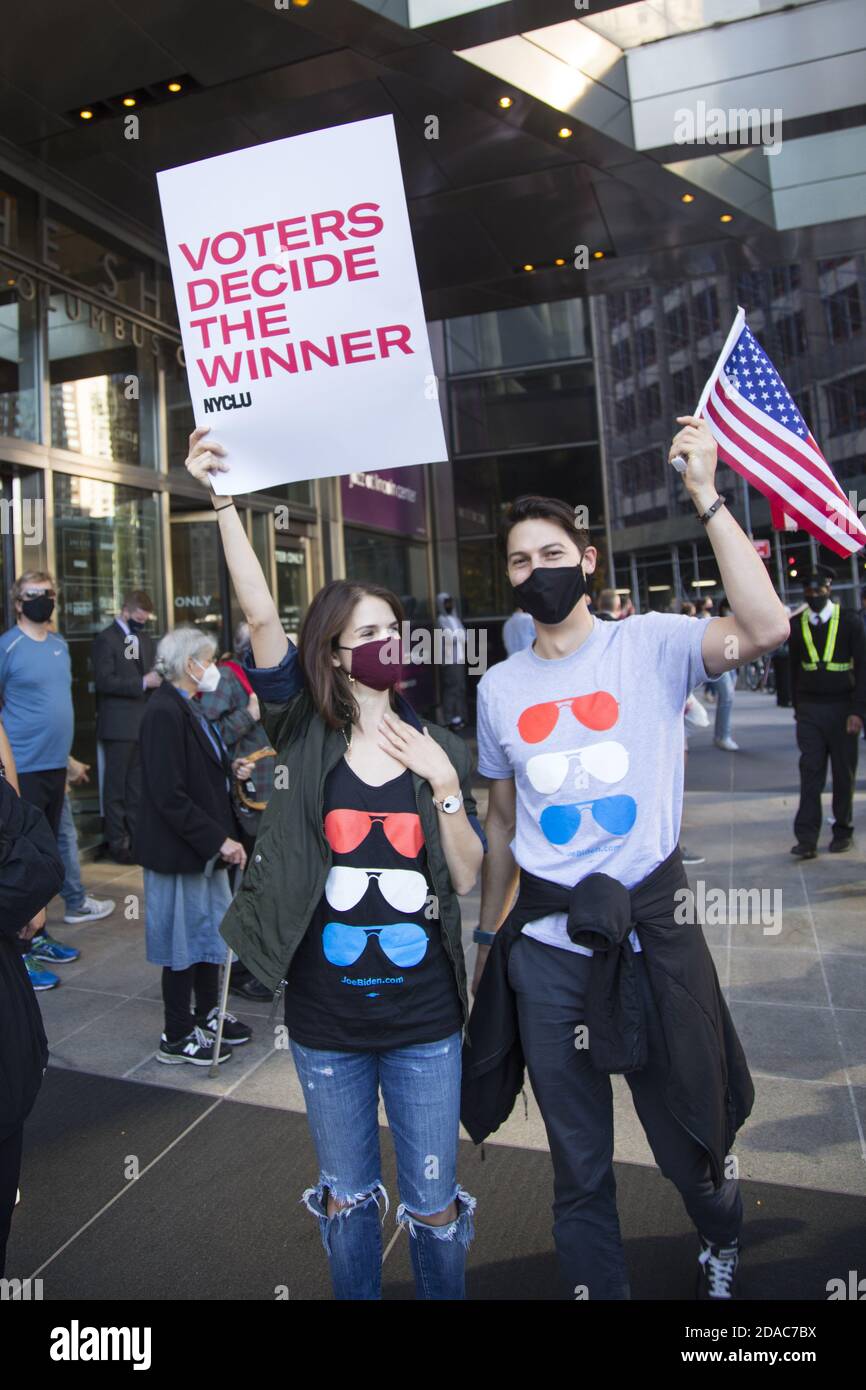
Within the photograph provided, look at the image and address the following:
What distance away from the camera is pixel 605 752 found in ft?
7.98

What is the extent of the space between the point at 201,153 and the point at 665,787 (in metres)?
6.67

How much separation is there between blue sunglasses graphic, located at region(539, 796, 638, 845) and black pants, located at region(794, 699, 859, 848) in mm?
5523

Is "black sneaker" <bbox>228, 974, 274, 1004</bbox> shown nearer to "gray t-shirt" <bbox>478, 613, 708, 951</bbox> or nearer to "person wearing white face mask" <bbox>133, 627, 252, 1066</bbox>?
"person wearing white face mask" <bbox>133, 627, 252, 1066</bbox>

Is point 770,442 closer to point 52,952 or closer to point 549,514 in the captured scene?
point 549,514

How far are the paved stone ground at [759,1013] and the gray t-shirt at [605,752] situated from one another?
5.36 ft

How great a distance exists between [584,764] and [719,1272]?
1410 mm

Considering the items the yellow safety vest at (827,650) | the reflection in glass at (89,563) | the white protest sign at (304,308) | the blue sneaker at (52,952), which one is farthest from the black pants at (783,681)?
the white protest sign at (304,308)

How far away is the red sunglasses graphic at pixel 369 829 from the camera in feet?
7.79

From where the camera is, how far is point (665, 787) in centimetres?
246

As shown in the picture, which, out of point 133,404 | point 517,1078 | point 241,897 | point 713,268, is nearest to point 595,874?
point 517,1078

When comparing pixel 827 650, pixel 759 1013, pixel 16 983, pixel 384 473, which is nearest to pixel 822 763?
pixel 827 650

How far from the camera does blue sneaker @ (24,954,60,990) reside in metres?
5.33

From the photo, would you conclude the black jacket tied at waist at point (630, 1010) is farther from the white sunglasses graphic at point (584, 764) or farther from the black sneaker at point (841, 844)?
the black sneaker at point (841, 844)

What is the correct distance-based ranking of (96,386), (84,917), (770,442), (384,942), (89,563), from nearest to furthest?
(384,942), (770,442), (84,917), (89,563), (96,386)
